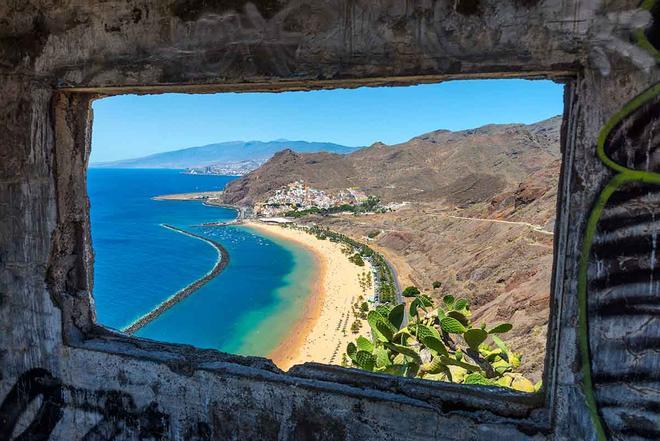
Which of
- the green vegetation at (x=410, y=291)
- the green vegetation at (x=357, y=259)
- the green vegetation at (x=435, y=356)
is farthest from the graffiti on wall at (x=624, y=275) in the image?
the green vegetation at (x=357, y=259)

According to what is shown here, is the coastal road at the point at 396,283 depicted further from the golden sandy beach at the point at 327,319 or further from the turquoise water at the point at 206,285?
the turquoise water at the point at 206,285

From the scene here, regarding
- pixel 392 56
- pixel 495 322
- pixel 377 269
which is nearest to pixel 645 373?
pixel 392 56

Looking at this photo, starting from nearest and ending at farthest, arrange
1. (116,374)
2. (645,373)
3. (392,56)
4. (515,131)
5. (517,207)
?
(645,373) → (392,56) → (116,374) → (517,207) → (515,131)

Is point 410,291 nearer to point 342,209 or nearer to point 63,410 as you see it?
point 63,410

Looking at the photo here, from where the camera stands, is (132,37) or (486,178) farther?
(486,178)

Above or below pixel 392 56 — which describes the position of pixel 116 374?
below

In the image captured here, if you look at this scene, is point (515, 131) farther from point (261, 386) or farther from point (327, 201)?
point (261, 386)

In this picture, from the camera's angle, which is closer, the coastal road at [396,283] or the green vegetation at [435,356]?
the green vegetation at [435,356]
